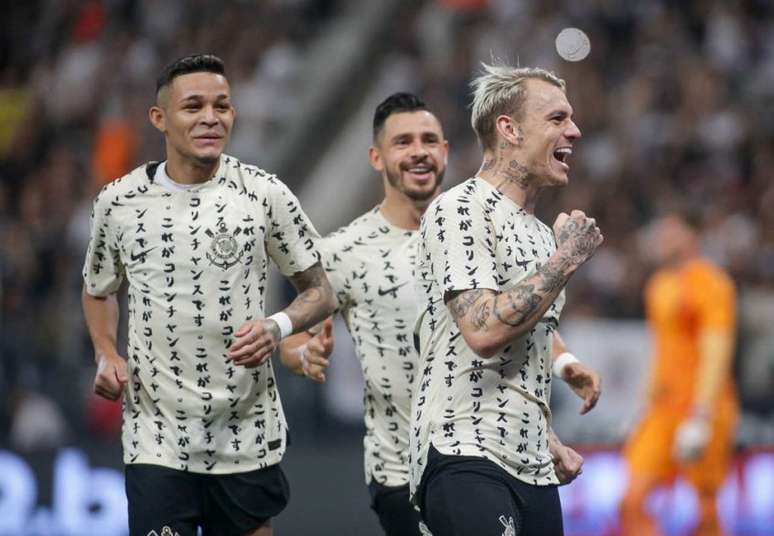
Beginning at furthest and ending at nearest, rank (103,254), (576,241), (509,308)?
(103,254) → (576,241) → (509,308)

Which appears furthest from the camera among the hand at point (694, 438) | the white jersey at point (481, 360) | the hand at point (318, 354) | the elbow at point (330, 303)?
the hand at point (694, 438)

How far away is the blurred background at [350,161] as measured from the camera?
447 inches

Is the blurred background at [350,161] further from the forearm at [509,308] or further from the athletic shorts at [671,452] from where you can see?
the forearm at [509,308]

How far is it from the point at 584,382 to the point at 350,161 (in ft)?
36.3

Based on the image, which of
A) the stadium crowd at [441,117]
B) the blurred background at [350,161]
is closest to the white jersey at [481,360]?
the blurred background at [350,161]

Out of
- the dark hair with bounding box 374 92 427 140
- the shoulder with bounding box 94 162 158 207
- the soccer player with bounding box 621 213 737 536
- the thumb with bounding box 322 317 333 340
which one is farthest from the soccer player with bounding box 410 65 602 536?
the soccer player with bounding box 621 213 737 536

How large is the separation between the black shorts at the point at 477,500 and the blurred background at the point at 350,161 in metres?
5.19

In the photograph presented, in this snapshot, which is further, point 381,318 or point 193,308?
point 381,318

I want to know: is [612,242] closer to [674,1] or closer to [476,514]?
[674,1]

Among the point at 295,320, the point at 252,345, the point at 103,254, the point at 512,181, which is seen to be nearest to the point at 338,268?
the point at 295,320

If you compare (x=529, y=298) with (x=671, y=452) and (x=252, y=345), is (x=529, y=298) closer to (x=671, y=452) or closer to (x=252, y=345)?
(x=252, y=345)

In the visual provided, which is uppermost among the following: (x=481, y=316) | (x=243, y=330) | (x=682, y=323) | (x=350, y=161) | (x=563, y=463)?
(x=350, y=161)

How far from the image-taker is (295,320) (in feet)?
20.5

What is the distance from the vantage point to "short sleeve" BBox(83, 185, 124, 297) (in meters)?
6.27
